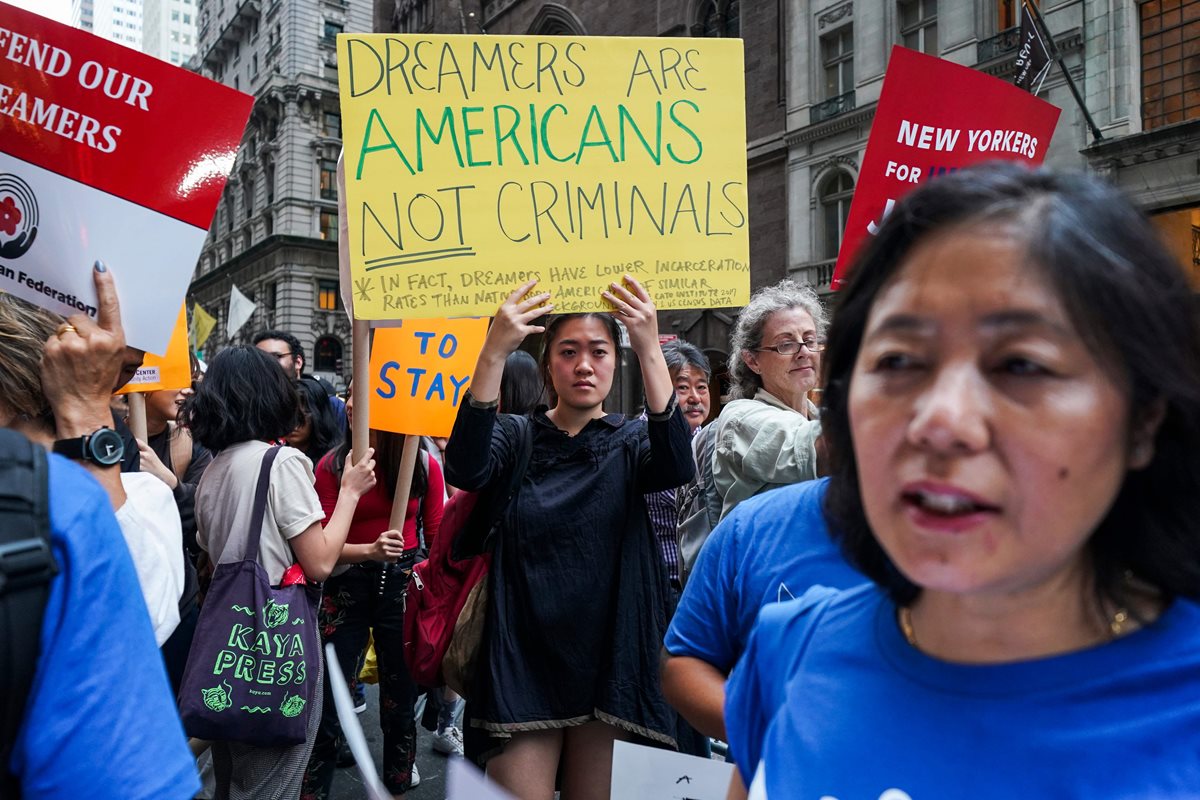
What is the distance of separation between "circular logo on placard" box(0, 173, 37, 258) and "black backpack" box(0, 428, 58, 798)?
141cm

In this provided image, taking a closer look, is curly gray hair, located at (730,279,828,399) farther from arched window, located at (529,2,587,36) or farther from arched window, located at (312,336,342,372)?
arched window, located at (312,336,342,372)

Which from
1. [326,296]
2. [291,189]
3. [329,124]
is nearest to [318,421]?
[326,296]

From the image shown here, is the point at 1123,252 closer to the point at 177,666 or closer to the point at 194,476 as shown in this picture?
the point at 177,666

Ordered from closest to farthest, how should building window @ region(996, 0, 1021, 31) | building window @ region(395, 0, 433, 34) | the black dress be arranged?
the black dress < building window @ region(996, 0, 1021, 31) < building window @ region(395, 0, 433, 34)

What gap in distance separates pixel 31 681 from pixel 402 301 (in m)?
1.88

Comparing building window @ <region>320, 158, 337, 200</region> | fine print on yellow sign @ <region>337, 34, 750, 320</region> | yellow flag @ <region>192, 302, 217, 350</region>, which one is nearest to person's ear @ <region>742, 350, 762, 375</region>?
fine print on yellow sign @ <region>337, 34, 750, 320</region>

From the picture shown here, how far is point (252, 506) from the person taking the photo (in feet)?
9.46

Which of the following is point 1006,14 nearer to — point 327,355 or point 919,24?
point 919,24

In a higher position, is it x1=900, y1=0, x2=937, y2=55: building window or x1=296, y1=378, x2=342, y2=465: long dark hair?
x1=900, y1=0, x2=937, y2=55: building window

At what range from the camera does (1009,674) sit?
2.95 feet

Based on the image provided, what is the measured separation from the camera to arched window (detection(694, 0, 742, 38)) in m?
20.0

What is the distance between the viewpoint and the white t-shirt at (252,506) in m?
2.86

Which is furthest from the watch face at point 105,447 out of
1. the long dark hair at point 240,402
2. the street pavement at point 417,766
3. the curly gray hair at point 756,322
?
the street pavement at point 417,766

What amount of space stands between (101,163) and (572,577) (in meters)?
1.68
